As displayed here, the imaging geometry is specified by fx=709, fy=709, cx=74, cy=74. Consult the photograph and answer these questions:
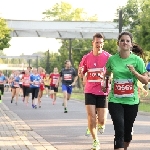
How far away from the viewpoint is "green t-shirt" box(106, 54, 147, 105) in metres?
8.71

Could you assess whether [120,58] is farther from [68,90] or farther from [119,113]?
[68,90]

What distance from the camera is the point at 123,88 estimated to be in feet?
28.8

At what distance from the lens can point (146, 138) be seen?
45.9ft

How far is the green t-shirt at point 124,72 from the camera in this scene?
8711 millimetres

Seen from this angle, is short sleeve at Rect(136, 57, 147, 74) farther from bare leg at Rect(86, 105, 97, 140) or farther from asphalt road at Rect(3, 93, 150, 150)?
asphalt road at Rect(3, 93, 150, 150)

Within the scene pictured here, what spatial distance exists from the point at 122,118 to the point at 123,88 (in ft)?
1.26

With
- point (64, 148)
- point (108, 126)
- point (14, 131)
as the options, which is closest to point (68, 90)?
point (108, 126)

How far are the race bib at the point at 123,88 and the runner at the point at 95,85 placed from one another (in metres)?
2.63

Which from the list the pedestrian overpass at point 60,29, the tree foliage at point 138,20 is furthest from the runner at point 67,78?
the pedestrian overpass at point 60,29

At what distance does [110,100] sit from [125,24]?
3898cm

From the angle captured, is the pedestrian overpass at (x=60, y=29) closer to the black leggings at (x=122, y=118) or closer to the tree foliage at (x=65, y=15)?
the tree foliage at (x=65, y=15)

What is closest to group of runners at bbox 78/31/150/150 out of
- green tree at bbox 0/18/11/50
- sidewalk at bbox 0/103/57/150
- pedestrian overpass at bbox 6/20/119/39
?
sidewalk at bbox 0/103/57/150

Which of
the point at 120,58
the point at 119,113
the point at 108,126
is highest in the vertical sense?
the point at 120,58

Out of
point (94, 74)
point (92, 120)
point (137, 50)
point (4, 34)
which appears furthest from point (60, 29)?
point (137, 50)
